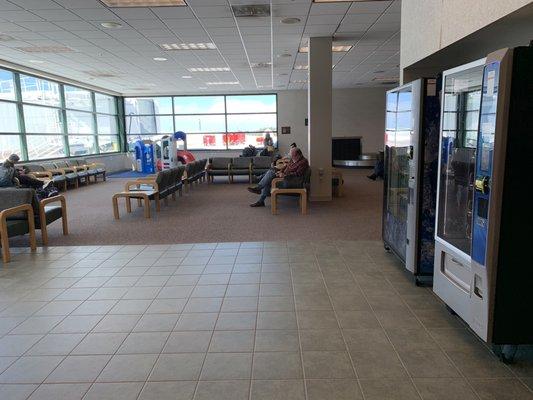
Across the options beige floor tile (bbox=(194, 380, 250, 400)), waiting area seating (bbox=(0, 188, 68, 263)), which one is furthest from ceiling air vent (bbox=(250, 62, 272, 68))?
beige floor tile (bbox=(194, 380, 250, 400))

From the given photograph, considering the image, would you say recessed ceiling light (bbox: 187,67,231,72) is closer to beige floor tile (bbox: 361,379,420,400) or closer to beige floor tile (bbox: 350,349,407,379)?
beige floor tile (bbox: 350,349,407,379)

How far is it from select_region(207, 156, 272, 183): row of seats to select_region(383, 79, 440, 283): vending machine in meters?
7.68

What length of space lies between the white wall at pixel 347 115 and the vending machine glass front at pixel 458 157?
1436 cm

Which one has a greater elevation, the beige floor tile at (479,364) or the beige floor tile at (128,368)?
the beige floor tile at (479,364)

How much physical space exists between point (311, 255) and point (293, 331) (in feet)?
5.86

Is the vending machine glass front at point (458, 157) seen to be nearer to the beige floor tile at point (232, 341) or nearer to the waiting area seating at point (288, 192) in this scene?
the beige floor tile at point (232, 341)

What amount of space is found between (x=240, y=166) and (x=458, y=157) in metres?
9.17

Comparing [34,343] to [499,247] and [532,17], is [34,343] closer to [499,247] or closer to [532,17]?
[499,247]

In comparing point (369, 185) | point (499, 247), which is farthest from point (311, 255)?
point (369, 185)

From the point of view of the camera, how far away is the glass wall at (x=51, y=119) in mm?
10055

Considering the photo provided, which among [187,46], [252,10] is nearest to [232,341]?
[252,10]

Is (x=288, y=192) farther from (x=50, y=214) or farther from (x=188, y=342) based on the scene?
(x=188, y=342)

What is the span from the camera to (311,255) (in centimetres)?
457

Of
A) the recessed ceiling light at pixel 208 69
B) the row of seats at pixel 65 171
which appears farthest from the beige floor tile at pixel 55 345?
the recessed ceiling light at pixel 208 69
